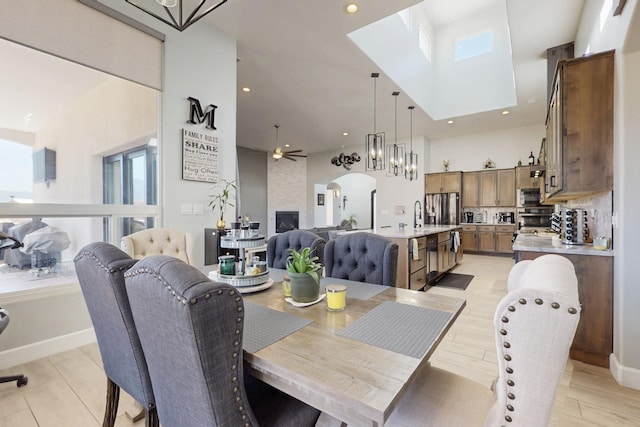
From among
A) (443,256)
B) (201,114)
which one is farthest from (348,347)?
(443,256)

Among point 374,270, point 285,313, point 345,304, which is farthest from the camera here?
point 374,270

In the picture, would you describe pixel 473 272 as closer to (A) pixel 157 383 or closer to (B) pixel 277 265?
(B) pixel 277 265

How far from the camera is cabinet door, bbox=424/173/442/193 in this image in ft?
27.0

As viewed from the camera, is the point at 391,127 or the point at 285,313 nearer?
the point at 285,313

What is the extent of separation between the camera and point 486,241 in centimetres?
771

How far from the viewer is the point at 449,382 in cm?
121

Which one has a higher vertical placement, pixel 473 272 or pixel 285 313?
pixel 285 313

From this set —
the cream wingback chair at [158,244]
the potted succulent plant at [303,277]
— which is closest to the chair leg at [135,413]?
the cream wingback chair at [158,244]

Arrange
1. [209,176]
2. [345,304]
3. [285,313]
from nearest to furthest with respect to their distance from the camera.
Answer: [285,313]
[345,304]
[209,176]

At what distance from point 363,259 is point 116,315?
57.1 inches

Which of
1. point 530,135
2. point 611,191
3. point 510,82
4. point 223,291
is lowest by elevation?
point 223,291

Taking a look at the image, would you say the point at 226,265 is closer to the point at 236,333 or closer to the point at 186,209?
the point at 236,333

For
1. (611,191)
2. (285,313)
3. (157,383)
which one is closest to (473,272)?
(611,191)

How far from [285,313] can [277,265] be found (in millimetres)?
1289
